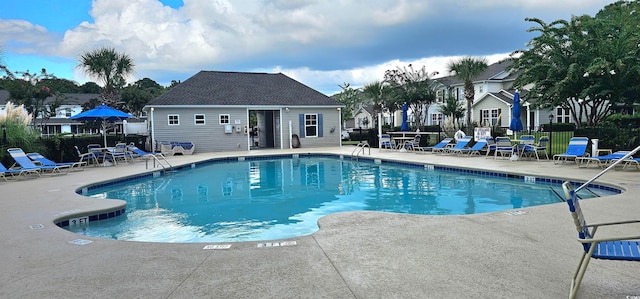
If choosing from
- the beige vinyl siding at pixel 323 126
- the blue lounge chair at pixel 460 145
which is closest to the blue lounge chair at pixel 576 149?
the blue lounge chair at pixel 460 145

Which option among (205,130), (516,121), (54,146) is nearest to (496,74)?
(516,121)

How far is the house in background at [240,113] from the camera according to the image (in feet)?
65.3

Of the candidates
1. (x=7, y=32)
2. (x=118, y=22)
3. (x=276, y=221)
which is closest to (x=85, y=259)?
(x=276, y=221)

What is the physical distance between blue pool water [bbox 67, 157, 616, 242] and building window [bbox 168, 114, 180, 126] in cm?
726

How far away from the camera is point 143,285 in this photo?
316 cm

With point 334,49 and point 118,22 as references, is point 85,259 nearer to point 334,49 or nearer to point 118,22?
point 118,22

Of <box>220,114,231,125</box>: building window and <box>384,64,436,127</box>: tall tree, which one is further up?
<box>384,64,436,127</box>: tall tree

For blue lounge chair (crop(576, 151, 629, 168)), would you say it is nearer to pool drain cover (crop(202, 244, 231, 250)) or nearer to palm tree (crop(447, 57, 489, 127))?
pool drain cover (crop(202, 244, 231, 250))

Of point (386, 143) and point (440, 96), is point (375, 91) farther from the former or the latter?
point (386, 143)

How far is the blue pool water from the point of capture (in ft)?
20.1

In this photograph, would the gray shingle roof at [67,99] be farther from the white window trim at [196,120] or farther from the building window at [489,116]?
the building window at [489,116]

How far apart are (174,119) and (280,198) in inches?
512

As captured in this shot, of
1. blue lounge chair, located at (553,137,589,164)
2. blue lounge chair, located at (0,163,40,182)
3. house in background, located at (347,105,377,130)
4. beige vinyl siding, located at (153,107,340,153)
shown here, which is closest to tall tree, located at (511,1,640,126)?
blue lounge chair, located at (553,137,589,164)

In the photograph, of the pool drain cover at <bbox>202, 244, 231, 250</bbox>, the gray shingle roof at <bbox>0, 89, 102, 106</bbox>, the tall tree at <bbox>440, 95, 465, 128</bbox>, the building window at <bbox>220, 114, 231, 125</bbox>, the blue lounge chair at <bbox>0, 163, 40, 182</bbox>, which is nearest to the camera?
the pool drain cover at <bbox>202, 244, 231, 250</bbox>
